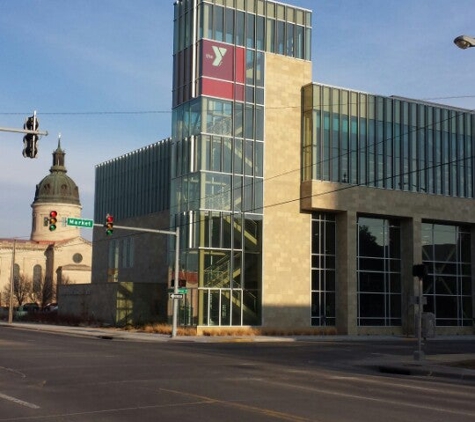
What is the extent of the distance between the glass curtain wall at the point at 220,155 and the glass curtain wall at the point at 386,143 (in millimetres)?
4243

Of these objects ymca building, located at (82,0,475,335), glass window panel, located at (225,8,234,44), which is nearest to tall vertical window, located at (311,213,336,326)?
ymca building, located at (82,0,475,335)

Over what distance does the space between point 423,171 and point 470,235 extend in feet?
25.6

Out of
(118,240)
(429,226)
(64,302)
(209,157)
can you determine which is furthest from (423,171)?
(64,302)

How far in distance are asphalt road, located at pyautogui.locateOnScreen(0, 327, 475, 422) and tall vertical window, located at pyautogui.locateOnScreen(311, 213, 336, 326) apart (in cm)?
2753

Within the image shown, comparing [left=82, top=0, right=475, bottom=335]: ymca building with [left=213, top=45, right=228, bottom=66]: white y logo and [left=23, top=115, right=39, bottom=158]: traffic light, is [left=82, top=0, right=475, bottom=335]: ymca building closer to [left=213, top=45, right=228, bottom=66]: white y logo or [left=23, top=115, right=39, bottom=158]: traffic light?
[left=213, top=45, right=228, bottom=66]: white y logo

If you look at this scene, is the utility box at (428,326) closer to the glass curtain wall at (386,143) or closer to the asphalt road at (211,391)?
the asphalt road at (211,391)

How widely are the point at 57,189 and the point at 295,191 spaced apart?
8460 centimetres

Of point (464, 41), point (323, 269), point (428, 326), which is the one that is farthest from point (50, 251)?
point (464, 41)

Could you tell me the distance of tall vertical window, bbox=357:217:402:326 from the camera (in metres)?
53.9

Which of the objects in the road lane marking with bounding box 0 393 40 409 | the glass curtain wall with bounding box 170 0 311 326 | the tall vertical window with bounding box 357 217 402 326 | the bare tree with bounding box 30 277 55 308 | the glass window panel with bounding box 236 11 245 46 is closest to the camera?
the road lane marking with bounding box 0 393 40 409

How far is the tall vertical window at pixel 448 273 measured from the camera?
2237 inches

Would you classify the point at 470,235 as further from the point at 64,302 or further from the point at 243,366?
the point at 243,366

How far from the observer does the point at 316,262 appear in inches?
2090

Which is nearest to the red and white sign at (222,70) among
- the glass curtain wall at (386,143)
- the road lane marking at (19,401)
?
the glass curtain wall at (386,143)
